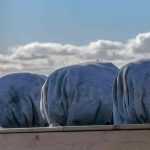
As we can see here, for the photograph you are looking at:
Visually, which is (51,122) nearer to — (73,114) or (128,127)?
(73,114)

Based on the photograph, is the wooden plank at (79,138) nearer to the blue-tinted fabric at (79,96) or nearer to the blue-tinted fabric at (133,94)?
the blue-tinted fabric at (133,94)

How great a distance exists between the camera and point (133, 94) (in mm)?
6371

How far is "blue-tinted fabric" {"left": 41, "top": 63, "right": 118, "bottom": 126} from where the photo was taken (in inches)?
274

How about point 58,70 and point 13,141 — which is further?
point 58,70

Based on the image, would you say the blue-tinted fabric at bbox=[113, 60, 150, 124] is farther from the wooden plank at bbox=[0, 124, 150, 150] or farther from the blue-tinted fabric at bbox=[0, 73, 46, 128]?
the blue-tinted fabric at bbox=[0, 73, 46, 128]

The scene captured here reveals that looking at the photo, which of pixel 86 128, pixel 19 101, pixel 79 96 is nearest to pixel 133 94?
pixel 86 128

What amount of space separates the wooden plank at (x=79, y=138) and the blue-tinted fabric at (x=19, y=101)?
46.4 inches

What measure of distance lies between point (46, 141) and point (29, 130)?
24cm

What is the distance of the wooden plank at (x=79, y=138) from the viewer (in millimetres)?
5805

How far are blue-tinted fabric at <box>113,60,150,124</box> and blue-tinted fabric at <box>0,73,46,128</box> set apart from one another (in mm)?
1592

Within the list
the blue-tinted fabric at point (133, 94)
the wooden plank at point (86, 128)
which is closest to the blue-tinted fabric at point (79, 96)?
the blue-tinted fabric at point (133, 94)

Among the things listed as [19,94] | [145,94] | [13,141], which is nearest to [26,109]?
[19,94]

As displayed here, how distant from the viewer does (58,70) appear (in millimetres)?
7258

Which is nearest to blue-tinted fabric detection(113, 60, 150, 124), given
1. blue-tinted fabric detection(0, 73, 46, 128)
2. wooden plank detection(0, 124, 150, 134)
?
wooden plank detection(0, 124, 150, 134)
